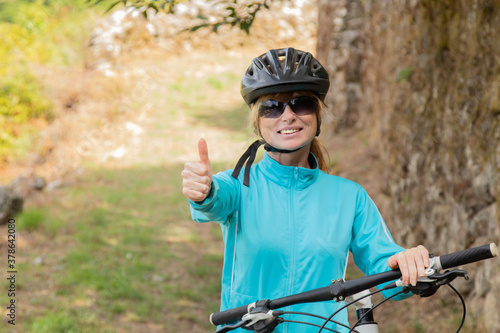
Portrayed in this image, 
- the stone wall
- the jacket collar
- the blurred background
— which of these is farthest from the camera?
the blurred background

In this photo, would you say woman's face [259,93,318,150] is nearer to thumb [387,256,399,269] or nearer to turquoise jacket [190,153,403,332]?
turquoise jacket [190,153,403,332]

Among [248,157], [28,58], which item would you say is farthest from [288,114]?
[28,58]

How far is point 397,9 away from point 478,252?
5827 mm

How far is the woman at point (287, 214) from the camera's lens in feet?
8.09

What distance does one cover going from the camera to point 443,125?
5926 millimetres

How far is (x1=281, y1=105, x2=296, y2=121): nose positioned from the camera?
8.59ft

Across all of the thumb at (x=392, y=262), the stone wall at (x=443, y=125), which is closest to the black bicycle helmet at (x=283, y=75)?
the thumb at (x=392, y=262)

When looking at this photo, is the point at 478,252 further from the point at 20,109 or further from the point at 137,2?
the point at 20,109

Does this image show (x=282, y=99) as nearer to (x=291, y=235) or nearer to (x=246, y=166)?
(x=246, y=166)

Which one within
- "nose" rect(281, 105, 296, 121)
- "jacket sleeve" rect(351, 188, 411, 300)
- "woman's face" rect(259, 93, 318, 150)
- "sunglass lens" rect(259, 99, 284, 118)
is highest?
"sunglass lens" rect(259, 99, 284, 118)

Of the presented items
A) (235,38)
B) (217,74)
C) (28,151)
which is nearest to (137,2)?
(28,151)

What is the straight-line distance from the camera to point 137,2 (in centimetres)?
441

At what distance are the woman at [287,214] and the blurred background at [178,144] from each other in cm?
73

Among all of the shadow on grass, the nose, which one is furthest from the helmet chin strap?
the shadow on grass
